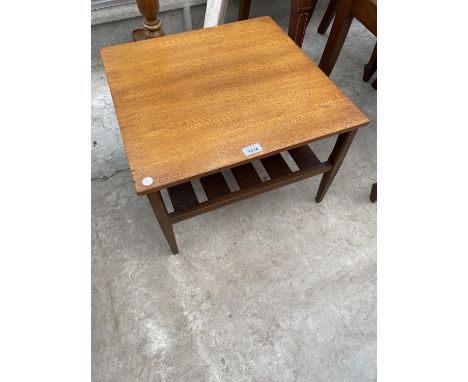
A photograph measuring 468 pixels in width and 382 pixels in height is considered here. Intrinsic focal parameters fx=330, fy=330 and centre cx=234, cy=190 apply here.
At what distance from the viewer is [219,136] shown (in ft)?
3.17

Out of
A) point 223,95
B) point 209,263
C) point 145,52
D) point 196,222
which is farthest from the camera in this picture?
point 196,222

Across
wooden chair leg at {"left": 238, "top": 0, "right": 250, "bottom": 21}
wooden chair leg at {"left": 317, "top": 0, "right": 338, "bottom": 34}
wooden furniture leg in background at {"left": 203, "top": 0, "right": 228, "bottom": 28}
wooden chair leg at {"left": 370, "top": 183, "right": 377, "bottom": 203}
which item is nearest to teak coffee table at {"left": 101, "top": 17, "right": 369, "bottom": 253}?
wooden chair leg at {"left": 370, "top": 183, "right": 377, "bottom": 203}

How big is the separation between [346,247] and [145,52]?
1.09m

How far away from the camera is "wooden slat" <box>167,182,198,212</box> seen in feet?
3.79

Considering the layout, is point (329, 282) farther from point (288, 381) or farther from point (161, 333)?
point (161, 333)

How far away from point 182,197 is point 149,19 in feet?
3.20

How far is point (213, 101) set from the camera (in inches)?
41.4

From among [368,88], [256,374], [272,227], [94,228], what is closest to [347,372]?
[256,374]

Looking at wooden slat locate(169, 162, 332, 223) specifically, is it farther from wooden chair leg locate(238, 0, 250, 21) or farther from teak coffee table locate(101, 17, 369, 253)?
wooden chair leg locate(238, 0, 250, 21)

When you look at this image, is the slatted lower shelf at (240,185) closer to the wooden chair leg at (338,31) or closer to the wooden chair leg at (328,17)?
the wooden chair leg at (338,31)

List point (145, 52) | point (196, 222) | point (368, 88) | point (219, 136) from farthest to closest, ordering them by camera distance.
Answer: point (368, 88), point (196, 222), point (145, 52), point (219, 136)

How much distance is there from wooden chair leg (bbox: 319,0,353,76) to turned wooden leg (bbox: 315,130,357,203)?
0.68m

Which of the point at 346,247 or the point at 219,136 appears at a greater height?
the point at 219,136

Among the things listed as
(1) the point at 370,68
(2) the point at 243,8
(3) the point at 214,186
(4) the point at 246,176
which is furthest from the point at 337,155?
(2) the point at 243,8
